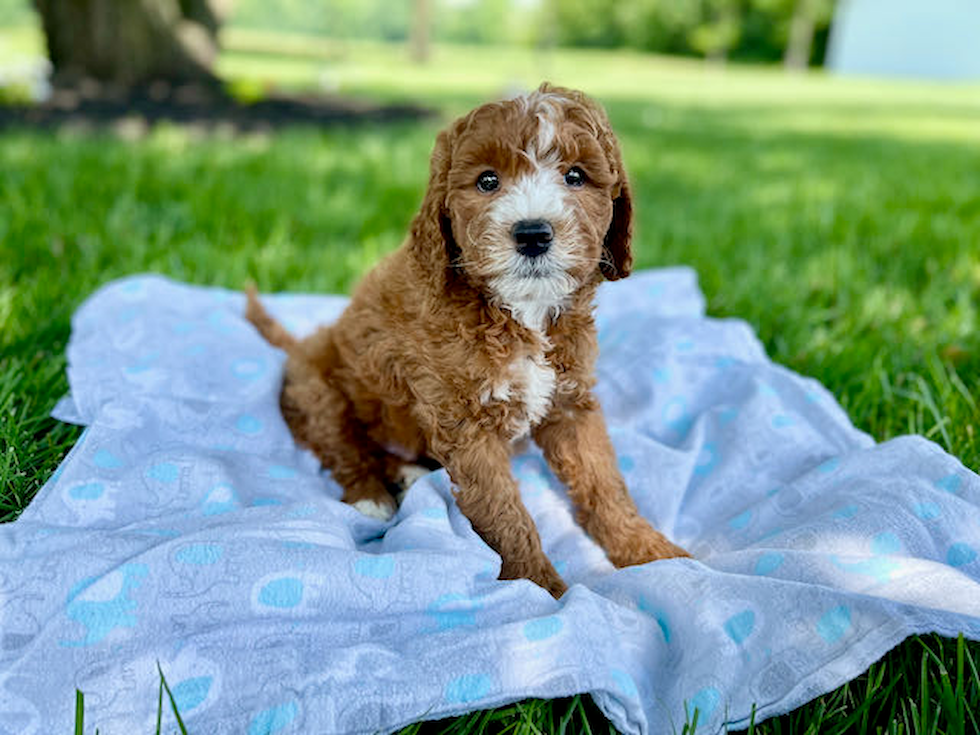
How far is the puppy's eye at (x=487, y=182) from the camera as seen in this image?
2.37 meters

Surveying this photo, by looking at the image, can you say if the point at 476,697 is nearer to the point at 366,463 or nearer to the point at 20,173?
the point at 366,463

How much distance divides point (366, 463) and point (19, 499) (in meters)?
1.13

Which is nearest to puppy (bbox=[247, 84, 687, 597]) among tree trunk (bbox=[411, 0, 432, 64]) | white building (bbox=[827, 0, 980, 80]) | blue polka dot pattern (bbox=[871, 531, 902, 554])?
blue polka dot pattern (bbox=[871, 531, 902, 554])

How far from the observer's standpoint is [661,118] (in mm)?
15734

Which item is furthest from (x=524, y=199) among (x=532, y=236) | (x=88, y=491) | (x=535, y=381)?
(x=88, y=491)

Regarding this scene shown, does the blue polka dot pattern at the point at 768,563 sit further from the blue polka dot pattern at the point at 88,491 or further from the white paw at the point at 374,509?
the blue polka dot pattern at the point at 88,491

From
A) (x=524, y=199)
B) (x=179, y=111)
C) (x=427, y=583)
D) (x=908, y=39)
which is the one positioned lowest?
(x=427, y=583)

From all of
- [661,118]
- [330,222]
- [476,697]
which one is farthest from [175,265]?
[661,118]

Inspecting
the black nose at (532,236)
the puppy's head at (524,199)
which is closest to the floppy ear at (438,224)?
the puppy's head at (524,199)

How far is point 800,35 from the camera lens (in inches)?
1734

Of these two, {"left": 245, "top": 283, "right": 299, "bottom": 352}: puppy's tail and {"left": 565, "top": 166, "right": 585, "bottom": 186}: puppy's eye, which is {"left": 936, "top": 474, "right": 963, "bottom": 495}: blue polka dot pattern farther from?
{"left": 245, "top": 283, "right": 299, "bottom": 352}: puppy's tail

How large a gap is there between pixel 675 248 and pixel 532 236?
379cm

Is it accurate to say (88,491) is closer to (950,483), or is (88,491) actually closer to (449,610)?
(449,610)

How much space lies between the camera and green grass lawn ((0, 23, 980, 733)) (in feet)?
8.55
